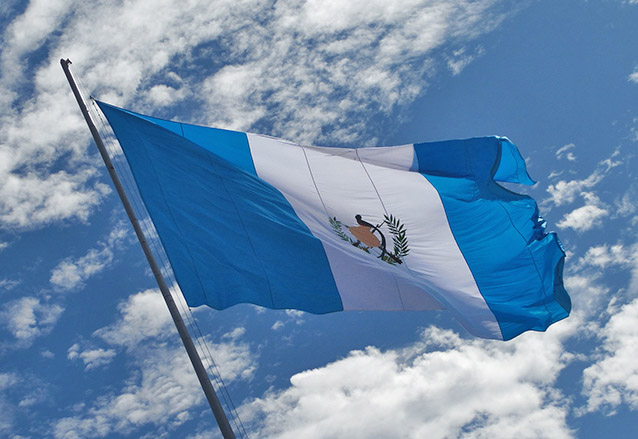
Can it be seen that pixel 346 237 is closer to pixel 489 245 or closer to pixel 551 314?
pixel 489 245

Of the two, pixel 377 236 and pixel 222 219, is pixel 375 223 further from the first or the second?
pixel 222 219

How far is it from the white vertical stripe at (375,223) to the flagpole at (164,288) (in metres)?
3.30

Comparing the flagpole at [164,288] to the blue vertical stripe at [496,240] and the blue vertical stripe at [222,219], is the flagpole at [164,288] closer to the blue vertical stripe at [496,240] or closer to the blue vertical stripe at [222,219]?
the blue vertical stripe at [222,219]

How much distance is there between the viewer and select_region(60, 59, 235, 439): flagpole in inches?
380

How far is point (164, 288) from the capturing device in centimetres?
1101

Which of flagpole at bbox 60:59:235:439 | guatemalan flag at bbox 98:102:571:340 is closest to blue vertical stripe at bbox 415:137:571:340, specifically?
guatemalan flag at bbox 98:102:571:340

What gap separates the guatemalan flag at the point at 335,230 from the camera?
537 inches

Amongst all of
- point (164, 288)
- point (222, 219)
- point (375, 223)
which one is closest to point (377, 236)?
point (375, 223)

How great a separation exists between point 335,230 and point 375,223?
94 cm

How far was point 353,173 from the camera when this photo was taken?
14.8 meters

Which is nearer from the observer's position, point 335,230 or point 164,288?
point 164,288

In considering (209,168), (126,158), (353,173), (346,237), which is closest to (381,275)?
(346,237)

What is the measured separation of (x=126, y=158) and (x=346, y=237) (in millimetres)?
5317

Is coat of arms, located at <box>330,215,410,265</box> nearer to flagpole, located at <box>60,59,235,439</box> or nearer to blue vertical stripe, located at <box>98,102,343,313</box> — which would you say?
blue vertical stripe, located at <box>98,102,343,313</box>
